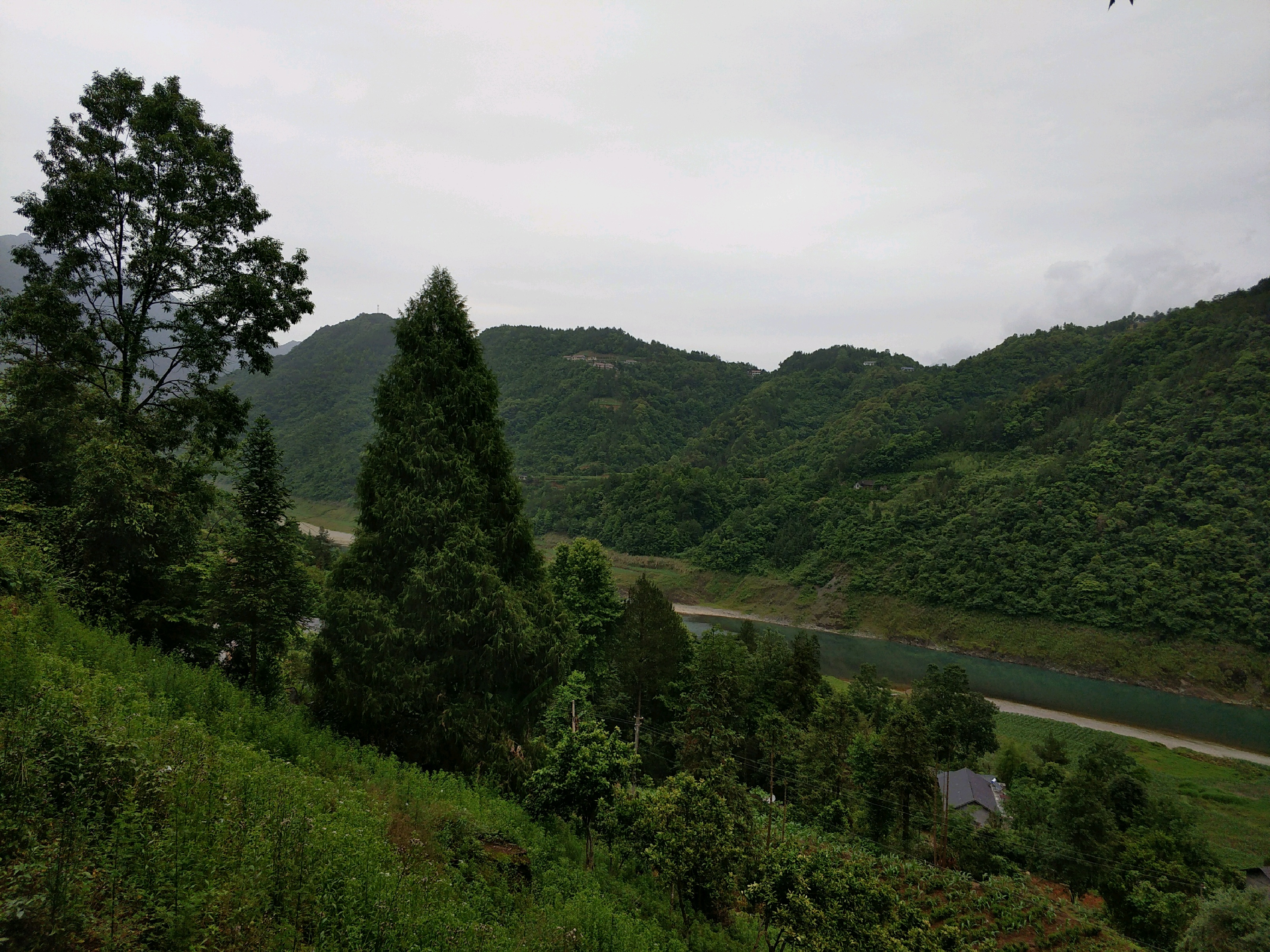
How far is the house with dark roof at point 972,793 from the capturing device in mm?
28984

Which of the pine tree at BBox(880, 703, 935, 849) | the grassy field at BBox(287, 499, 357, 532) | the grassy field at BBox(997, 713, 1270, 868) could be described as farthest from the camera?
the grassy field at BBox(287, 499, 357, 532)

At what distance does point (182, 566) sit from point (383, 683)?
557 centimetres

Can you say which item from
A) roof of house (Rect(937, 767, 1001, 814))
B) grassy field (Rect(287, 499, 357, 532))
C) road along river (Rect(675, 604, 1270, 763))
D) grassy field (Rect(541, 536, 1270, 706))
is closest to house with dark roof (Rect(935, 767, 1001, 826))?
roof of house (Rect(937, 767, 1001, 814))

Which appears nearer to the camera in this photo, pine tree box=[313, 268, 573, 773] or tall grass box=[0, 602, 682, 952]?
tall grass box=[0, 602, 682, 952]

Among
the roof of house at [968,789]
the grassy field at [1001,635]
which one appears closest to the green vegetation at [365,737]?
the roof of house at [968,789]

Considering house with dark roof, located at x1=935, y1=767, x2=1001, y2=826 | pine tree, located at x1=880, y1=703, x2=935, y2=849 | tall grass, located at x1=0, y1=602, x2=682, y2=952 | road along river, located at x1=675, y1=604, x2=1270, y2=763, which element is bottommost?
road along river, located at x1=675, y1=604, x2=1270, y2=763

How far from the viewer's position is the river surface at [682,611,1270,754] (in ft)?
149

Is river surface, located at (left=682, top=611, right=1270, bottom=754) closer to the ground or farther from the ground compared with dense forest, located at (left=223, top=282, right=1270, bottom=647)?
closer to the ground

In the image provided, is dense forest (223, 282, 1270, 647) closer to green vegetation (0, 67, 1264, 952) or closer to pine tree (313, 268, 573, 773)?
green vegetation (0, 67, 1264, 952)

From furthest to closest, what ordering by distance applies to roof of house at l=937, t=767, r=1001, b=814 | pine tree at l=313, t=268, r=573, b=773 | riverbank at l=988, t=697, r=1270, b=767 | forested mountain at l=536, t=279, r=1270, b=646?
forested mountain at l=536, t=279, r=1270, b=646 → riverbank at l=988, t=697, r=1270, b=767 → roof of house at l=937, t=767, r=1001, b=814 → pine tree at l=313, t=268, r=573, b=773

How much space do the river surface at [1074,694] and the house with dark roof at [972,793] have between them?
73.4ft

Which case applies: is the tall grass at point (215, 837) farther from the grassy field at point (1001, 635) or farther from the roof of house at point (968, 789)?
the grassy field at point (1001, 635)

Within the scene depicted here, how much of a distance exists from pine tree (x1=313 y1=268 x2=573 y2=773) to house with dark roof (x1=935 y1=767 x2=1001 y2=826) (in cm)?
2639

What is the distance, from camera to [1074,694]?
2064 inches
